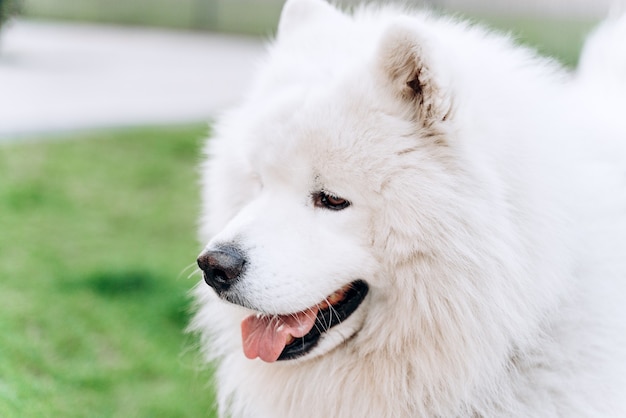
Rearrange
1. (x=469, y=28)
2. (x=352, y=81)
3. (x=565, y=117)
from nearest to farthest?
(x=352, y=81), (x=565, y=117), (x=469, y=28)

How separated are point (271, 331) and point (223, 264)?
377 millimetres

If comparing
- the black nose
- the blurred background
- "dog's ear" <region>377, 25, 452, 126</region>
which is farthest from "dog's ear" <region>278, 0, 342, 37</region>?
the black nose

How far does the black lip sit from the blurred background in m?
0.92

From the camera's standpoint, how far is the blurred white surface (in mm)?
6078

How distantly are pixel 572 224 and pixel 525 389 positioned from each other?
0.54 metres

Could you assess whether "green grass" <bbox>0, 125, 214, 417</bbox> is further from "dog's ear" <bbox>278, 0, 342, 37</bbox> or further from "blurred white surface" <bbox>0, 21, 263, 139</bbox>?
"dog's ear" <bbox>278, 0, 342, 37</bbox>

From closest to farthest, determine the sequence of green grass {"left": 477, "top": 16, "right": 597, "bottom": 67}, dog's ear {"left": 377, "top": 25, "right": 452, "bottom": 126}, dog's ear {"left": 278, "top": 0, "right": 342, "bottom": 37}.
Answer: dog's ear {"left": 377, "top": 25, "right": 452, "bottom": 126}
dog's ear {"left": 278, "top": 0, "right": 342, "bottom": 37}
green grass {"left": 477, "top": 16, "right": 597, "bottom": 67}

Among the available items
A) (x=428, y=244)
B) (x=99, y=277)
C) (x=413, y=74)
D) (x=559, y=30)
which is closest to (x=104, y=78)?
(x=99, y=277)

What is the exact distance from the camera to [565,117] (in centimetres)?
244

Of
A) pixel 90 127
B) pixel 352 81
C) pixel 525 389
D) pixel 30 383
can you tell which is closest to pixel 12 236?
pixel 30 383

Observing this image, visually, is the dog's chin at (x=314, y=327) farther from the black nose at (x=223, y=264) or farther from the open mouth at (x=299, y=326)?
the black nose at (x=223, y=264)

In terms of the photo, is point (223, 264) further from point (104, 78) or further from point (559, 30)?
point (559, 30)

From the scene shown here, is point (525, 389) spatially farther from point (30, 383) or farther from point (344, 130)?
point (30, 383)

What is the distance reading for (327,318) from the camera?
231cm
